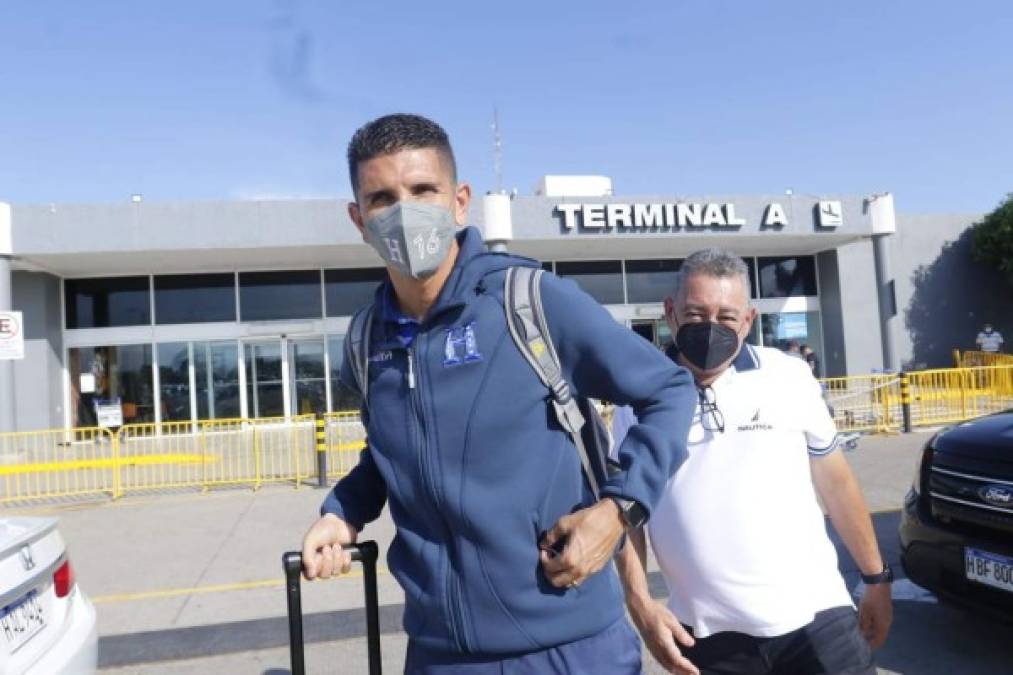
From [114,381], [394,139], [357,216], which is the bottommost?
[114,381]

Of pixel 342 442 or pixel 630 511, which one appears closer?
pixel 630 511

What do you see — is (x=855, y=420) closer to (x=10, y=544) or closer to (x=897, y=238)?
(x=897, y=238)

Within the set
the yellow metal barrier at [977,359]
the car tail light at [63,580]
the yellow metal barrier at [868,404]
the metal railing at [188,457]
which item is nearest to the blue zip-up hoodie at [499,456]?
the car tail light at [63,580]

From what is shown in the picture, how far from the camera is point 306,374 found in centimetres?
1794

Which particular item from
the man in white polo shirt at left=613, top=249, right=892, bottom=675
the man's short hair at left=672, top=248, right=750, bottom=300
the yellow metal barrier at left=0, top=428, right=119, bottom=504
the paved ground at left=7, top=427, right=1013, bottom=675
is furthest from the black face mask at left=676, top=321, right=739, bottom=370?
the yellow metal barrier at left=0, top=428, right=119, bottom=504

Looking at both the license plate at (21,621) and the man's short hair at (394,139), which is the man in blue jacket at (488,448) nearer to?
the man's short hair at (394,139)

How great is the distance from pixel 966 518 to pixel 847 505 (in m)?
2.02

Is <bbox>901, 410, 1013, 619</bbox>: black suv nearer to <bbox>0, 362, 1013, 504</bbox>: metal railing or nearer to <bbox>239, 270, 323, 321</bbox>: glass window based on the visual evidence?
<bbox>0, 362, 1013, 504</bbox>: metal railing

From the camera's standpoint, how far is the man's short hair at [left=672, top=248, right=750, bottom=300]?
2.23 m

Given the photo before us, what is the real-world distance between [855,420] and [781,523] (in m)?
12.3

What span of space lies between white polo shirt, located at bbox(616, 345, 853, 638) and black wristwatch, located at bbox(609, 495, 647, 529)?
668 mm

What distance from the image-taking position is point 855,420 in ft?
42.3

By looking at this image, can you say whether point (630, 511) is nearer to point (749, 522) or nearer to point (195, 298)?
point (749, 522)

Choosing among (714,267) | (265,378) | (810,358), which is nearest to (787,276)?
(810,358)
